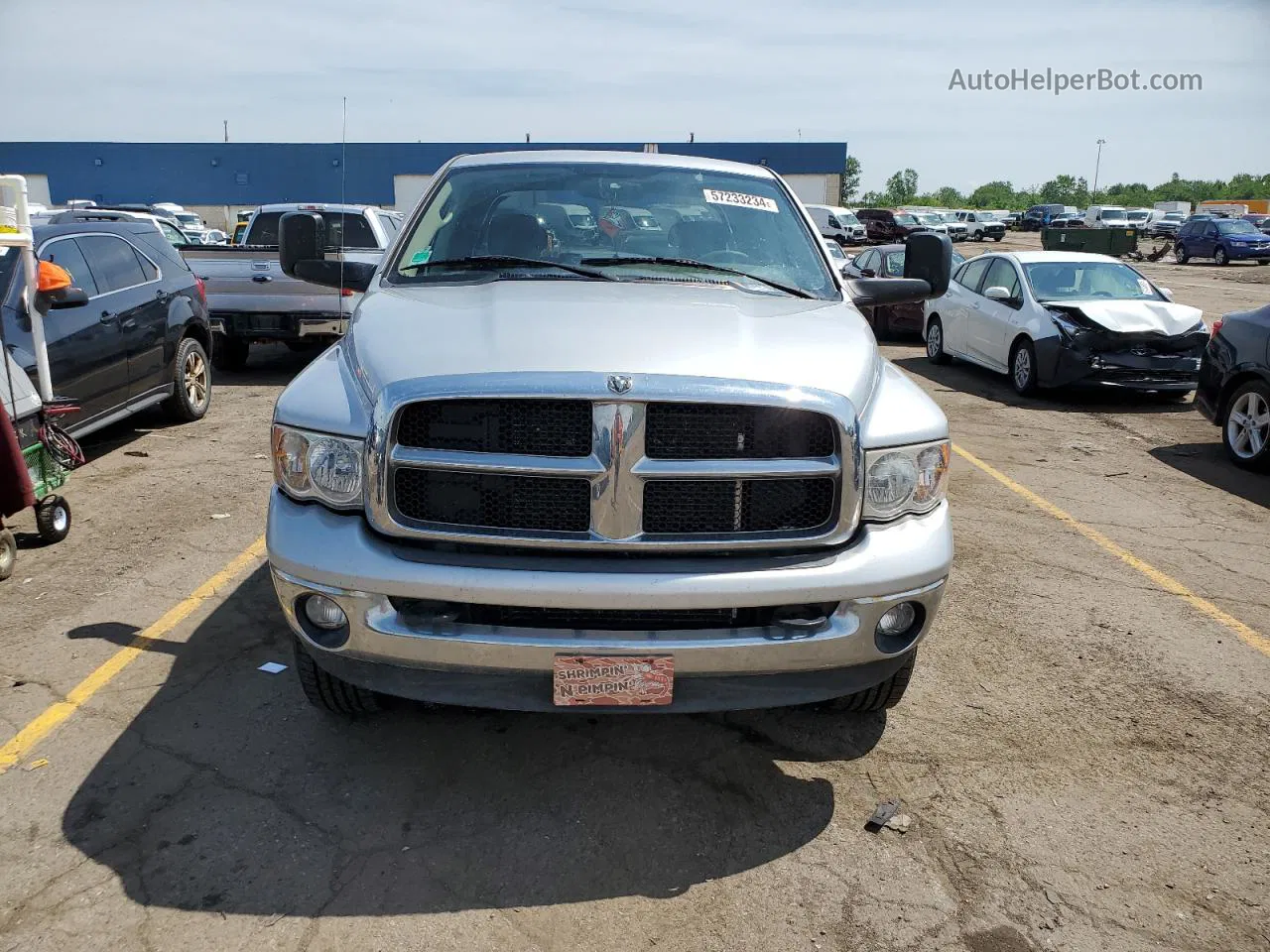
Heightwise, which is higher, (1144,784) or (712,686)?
(712,686)

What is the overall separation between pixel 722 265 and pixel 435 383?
5.41ft

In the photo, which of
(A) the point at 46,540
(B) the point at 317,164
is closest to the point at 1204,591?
(A) the point at 46,540

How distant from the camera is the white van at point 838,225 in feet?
144

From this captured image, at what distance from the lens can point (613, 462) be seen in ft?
9.37

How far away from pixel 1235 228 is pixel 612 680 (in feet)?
142

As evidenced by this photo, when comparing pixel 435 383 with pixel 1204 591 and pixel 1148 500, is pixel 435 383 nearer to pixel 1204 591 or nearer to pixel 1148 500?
pixel 1204 591

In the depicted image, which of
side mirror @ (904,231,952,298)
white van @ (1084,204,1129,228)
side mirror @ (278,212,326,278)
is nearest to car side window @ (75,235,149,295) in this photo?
side mirror @ (278,212,326,278)

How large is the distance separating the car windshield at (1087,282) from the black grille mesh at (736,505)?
945cm

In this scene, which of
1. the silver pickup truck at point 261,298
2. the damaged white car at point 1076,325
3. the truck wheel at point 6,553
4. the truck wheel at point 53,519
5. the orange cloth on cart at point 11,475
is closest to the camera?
the orange cloth on cart at point 11,475

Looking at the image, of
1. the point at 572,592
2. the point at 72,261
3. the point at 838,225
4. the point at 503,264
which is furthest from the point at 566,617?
the point at 838,225

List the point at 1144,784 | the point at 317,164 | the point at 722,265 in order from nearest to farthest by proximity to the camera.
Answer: the point at 1144,784, the point at 722,265, the point at 317,164

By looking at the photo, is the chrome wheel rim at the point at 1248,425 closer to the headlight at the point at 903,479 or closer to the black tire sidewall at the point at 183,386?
the headlight at the point at 903,479

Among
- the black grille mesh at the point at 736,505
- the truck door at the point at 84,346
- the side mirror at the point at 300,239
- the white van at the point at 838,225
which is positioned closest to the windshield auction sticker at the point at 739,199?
the side mirror at the point at 300,239

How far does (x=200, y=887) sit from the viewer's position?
284 cm
